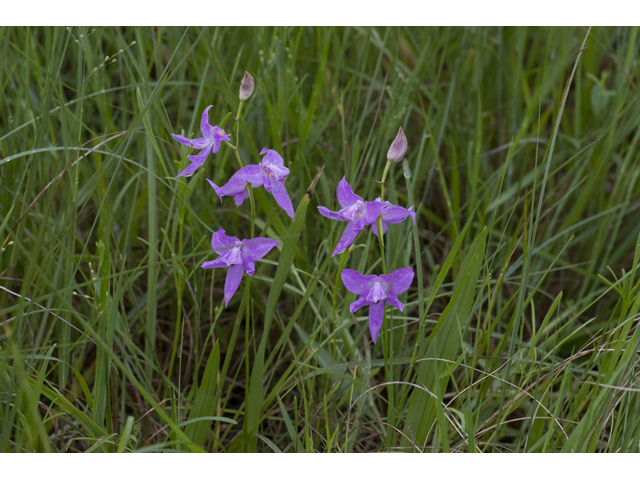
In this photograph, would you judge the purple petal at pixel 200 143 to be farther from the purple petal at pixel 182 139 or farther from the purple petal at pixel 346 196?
the purple petal at pixel 346 196

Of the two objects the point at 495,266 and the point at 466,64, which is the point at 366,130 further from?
Result: the point at 495,266

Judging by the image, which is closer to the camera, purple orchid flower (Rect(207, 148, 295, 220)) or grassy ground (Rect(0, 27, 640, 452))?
purple orchid flower (Rect(207, 148, 295, 220))

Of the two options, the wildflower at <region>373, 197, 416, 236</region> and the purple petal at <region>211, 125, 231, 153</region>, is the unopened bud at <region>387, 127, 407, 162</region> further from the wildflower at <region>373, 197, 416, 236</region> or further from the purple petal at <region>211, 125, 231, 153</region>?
the purple petal at <region>211, 125, 231, 153</region>

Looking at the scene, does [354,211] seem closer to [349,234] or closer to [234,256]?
[349,234]

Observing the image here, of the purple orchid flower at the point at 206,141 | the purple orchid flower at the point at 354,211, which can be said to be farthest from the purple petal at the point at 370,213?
the purple orchid flower at the point at 206,141

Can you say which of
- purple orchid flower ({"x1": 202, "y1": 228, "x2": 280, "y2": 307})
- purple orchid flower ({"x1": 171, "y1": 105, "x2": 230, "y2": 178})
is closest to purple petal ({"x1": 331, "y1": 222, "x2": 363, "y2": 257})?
purple orchid flower ({"x1": 202, "y1": 228, "x2": 280, "y2": 307})

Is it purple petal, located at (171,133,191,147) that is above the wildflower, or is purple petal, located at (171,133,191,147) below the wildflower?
above

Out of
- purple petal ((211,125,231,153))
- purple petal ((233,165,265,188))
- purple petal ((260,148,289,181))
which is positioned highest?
purple petal ((211,125,231,153))
